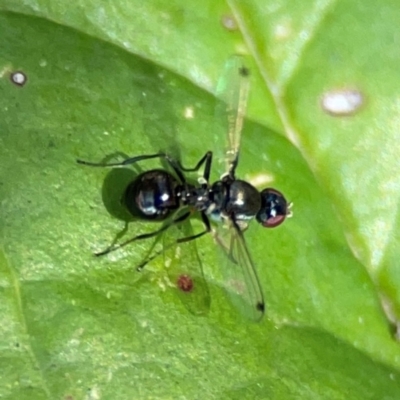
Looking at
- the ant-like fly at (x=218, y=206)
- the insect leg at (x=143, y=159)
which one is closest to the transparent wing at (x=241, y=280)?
the ant-like fly at (x=218, y=206)

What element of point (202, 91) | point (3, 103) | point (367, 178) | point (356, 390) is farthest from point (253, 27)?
point (356, 390)

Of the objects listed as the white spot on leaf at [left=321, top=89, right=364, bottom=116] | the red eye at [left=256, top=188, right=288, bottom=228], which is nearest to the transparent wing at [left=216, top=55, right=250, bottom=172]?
the red eye at [left=256, top=188, right=288, bottom=228]

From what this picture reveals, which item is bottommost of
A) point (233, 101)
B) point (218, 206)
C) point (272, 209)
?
point (218, 206)

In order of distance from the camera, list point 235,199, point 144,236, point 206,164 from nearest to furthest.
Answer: point 144,236, point 206,164, point 235,199

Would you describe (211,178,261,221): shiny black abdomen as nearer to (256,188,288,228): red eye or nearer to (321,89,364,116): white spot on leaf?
(256,188,288,228): red eye

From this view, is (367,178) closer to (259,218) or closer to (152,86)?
(259,218)

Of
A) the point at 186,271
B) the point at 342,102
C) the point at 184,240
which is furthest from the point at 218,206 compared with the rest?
the point at 342,102

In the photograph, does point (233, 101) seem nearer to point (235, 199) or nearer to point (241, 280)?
point (235, 199)
